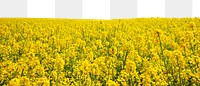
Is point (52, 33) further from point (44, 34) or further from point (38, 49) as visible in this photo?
point (38, 49)

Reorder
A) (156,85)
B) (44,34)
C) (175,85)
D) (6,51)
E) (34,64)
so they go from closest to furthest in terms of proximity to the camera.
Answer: (156,85) < (175,85) < (34,64) < (6,51) < (44,34)

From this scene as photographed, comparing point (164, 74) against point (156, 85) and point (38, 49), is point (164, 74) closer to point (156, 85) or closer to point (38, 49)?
point (156, 85)

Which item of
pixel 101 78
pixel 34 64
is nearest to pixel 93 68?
pixel 101 78

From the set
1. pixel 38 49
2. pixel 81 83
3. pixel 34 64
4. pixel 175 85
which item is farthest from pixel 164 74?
pixel 38 49

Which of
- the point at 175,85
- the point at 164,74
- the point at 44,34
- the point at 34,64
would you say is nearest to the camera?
the point at 175,85

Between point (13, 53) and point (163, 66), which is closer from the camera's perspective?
point (163, 66)

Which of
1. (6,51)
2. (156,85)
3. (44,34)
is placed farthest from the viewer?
(44,34)

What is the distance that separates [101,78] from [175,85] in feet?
4.37

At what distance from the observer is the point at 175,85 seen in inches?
264

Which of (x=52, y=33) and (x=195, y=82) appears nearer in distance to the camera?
(x=195, y=82)

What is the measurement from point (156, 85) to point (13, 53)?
16.4 feet

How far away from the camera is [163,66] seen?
7836 mm

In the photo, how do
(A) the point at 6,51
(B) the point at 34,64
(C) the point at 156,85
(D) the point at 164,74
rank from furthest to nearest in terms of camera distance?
(A) the point at 6,51
(B) the point at 34,64
(D) the point at 164,74
(C) the point at 156,85

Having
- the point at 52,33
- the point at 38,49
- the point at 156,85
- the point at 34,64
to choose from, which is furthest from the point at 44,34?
the point at 156,85
